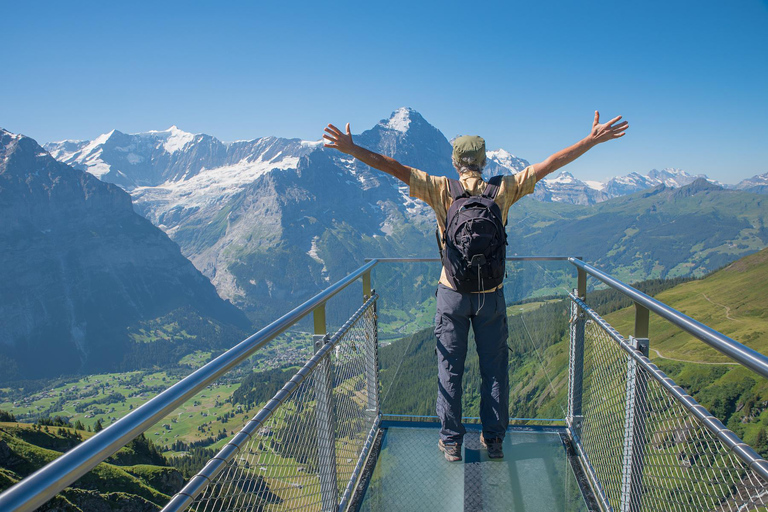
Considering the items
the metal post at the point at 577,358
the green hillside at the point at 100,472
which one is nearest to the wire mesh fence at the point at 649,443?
the metal post at the point at 577,358

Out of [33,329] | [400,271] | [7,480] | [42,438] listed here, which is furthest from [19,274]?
[400,271]

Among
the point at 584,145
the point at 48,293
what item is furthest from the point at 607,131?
the point at 48,293

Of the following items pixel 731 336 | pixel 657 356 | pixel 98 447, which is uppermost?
pixel 98 447

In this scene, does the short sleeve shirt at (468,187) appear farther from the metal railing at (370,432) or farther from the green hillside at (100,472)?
the green hillside at (100,472)

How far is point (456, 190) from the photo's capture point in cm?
322

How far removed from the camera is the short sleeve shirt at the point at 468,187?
327cm

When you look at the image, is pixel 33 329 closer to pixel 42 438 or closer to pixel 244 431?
pixel 42 438

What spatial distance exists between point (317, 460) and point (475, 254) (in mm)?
1675

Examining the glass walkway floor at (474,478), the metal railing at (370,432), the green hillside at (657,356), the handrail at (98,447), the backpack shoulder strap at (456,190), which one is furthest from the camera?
the green hillside at (657,356)

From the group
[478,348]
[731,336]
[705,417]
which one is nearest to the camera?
[705,417]

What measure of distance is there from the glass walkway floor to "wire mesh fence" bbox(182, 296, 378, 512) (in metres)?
0.28

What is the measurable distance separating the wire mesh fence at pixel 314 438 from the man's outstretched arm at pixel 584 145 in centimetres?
180

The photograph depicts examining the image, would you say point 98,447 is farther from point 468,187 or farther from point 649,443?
point 649,443

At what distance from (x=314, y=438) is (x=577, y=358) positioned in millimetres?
2776
